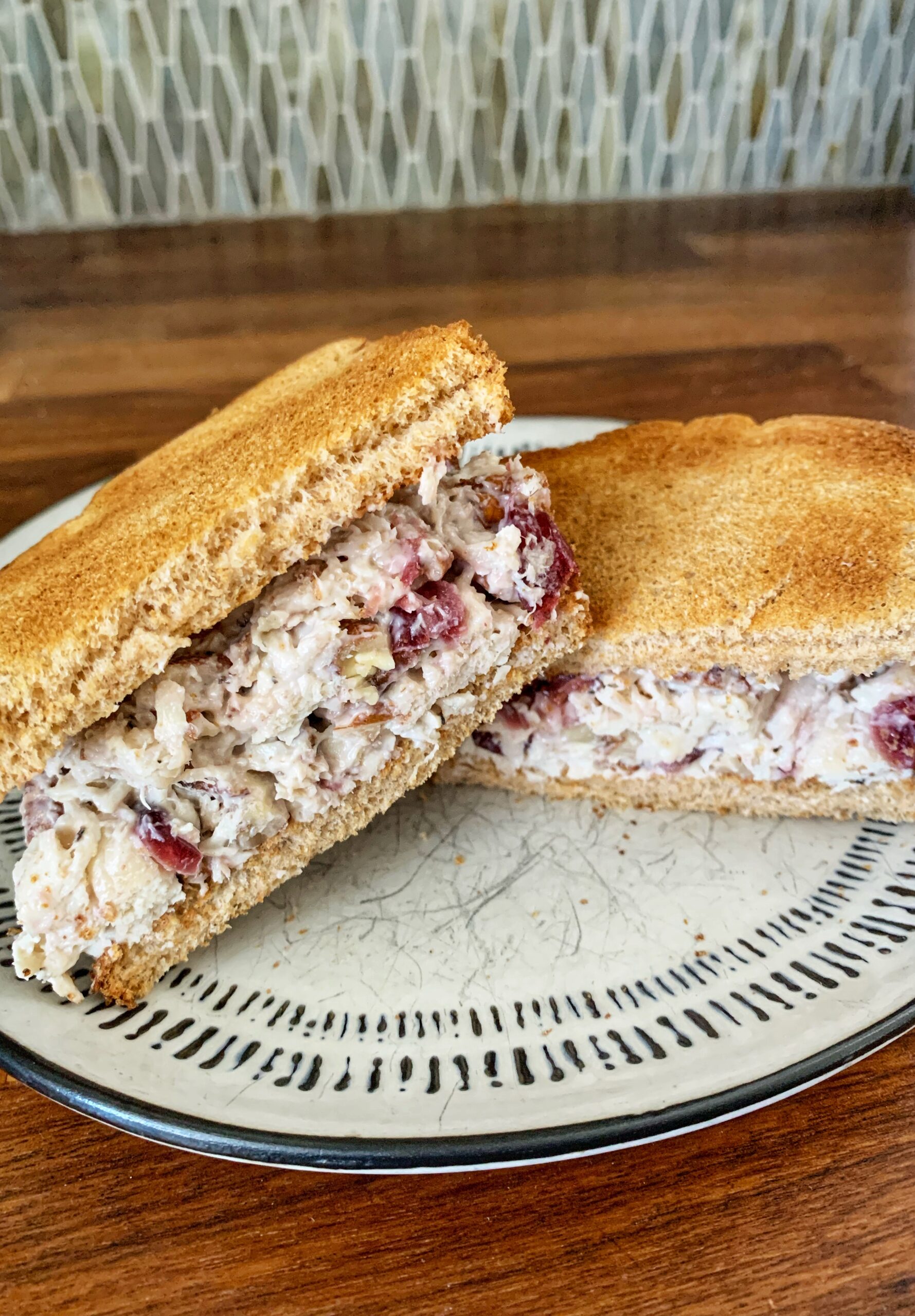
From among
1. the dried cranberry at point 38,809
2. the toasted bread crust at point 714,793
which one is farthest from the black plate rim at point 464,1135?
the toasted bread crust at point 714,793

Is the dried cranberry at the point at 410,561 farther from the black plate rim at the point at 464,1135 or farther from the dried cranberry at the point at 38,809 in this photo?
the black plate rim at the point at 464,1135

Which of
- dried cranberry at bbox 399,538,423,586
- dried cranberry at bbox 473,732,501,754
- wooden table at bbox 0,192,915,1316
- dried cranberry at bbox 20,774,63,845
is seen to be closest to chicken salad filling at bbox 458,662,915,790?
dried cranberry at bbox 473,732,501,754

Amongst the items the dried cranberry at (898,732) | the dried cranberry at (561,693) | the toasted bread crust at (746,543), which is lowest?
the dried cranberry at (561,693)

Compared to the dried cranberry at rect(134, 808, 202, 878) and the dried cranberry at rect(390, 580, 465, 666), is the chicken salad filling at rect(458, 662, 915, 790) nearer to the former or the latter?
the dried cranberry at rect(390, 580, 465, 666)

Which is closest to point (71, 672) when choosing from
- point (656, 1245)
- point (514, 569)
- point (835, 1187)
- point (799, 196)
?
point (514, 569)

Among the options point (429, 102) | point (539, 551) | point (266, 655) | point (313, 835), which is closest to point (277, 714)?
point (266, 655)
